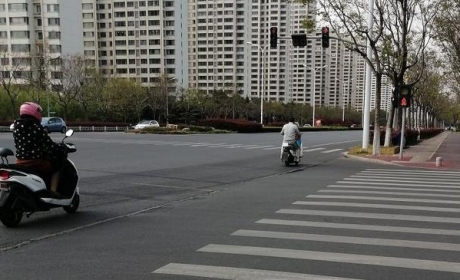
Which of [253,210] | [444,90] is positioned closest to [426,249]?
[253,210]

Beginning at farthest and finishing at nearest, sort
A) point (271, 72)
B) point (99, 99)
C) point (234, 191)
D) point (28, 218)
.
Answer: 1. point (271, 72)
2. point (99, 99)
3. point (234, 191)
4. point (28, 218)

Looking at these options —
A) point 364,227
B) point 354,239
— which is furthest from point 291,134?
point 354,239

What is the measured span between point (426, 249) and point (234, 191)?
17.5 ft

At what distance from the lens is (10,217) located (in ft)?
21.0

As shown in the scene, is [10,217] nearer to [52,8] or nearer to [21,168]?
[21,168]

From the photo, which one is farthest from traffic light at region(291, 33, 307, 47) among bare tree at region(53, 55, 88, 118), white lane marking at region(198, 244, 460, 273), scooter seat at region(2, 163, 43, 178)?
bare tree at region(53, 55, 88, 118)

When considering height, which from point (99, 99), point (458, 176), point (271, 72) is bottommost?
point (458, 176)

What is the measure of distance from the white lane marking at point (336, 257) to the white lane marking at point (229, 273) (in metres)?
0.55

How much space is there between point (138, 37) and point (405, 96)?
97658mm

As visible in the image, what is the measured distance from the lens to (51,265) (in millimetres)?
4809

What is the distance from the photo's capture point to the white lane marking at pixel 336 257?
4.78 metres

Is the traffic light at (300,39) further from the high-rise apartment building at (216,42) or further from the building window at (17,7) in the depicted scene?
the high-rise apartment building at (216,42)

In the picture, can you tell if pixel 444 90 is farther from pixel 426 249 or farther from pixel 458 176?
pixel 426 249

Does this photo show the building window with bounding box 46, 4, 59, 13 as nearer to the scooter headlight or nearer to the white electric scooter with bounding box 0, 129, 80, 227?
the white electric scooter with bounding box 0, 129, 80, 227
